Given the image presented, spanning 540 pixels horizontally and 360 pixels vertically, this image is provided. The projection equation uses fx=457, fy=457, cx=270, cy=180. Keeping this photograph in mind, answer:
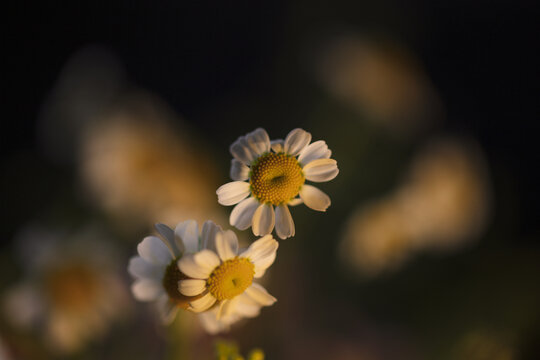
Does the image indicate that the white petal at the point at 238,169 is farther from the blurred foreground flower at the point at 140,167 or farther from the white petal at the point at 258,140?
the blurred foreground flower at the point at 140,167

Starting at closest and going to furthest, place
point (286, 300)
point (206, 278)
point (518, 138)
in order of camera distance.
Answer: point (206, 278), point (286, 300), point (518, 138)

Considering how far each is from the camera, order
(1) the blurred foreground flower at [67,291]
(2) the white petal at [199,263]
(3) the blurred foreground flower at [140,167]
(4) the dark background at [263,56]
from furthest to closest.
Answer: (4) the dark background at [263,56], (3) the blurred foreground flower at [140,167], (1) the blurred foreground flower at [67,291], (2) the white petal at [199,263]

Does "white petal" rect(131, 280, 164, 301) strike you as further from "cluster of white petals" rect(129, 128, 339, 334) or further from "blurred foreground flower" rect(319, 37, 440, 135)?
"blurred foreground flower" rect(319, 37, 440, 135)

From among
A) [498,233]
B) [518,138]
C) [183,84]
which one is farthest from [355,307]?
[183,84]

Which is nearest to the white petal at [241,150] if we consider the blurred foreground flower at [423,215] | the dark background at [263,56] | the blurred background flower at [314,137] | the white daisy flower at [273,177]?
the white daisy flower at [273,177]

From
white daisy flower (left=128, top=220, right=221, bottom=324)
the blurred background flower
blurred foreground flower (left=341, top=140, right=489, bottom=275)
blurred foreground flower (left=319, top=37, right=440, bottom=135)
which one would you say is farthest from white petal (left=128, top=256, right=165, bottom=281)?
blurred foreground flower (left=319, top=37, right=440, bottom=135)

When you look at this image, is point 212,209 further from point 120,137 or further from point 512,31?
point 512,31

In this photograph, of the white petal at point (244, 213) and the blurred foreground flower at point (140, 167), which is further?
the blurred foreground flower at point (140, 167)
